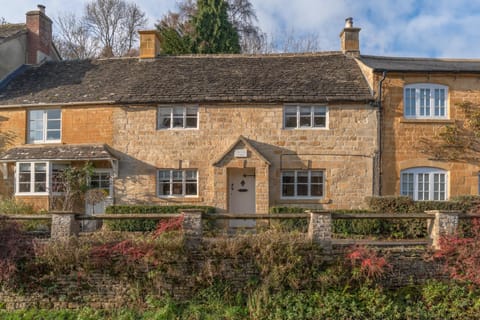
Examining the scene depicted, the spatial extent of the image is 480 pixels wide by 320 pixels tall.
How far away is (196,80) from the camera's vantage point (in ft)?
57.5

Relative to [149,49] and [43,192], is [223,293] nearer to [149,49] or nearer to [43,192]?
[43,192]

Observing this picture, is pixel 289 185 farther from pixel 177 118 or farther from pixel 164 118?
pixel 164 118

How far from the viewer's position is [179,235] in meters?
9.80

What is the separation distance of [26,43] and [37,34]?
725 millimetres

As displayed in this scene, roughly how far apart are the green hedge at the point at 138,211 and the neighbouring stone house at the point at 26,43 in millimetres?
9733

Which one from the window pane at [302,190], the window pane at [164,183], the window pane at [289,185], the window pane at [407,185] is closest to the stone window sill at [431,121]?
the window pane at [407,185]

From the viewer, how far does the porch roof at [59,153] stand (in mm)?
15953

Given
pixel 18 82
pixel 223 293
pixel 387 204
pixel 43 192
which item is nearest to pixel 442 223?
pixel 387 204

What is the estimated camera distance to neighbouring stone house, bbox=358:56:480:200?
15.6 m

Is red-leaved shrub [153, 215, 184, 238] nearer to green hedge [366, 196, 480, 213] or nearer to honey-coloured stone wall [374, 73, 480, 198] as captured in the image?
green hedge [366, 196, 480, 213]

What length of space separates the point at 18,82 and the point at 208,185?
34.9 ft

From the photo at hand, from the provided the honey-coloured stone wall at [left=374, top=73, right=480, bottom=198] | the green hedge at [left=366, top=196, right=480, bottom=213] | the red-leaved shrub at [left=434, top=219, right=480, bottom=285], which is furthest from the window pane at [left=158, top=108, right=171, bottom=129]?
the red-leaved shrub at [left=434, top=219, right=480, bottom=285]

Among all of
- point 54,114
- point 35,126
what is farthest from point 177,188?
point 35,126

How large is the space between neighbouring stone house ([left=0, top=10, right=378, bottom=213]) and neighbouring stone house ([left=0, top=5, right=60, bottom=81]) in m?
2.77
